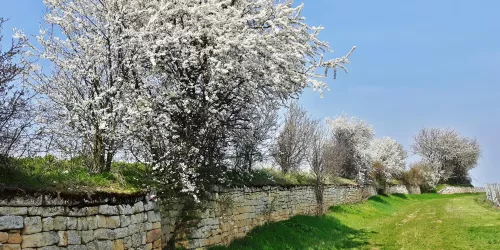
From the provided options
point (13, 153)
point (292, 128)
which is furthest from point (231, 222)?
point (292, 128)

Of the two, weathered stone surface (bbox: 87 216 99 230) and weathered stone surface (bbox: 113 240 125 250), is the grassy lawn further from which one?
weathered stone surface (bbox: 87 216 99 230)

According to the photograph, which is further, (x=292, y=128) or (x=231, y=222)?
(x=292, y=128)

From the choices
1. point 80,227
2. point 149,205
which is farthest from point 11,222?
point 149,205

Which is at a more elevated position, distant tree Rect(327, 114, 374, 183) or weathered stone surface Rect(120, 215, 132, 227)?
distant tree Rect(327, 114, 374, 183)

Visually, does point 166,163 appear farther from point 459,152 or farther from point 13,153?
point 459,152

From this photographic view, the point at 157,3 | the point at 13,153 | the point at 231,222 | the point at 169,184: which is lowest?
the point at 231,222

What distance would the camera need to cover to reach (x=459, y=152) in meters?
76.1

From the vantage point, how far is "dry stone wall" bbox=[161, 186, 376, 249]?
432 inches

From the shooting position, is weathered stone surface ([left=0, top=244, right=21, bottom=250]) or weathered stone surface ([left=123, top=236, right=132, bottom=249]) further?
weathered stone surface ([left=123, top=236, right=132, bottom=249])

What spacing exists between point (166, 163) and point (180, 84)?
2515 millimetres

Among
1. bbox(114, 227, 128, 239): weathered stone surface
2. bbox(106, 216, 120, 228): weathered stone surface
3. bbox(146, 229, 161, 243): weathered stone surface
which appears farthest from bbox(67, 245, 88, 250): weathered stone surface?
bbox(146, 229, 161, 243): weathered stone surface

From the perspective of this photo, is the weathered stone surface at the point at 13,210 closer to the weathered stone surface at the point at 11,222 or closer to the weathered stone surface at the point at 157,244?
the weathered stone surface at the point at 11,222

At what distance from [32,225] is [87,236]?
104 centimetres

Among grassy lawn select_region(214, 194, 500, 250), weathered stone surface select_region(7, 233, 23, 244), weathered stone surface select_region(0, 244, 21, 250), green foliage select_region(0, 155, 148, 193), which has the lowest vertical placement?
grassy lawn select_region(214, 194, 500, 250)
